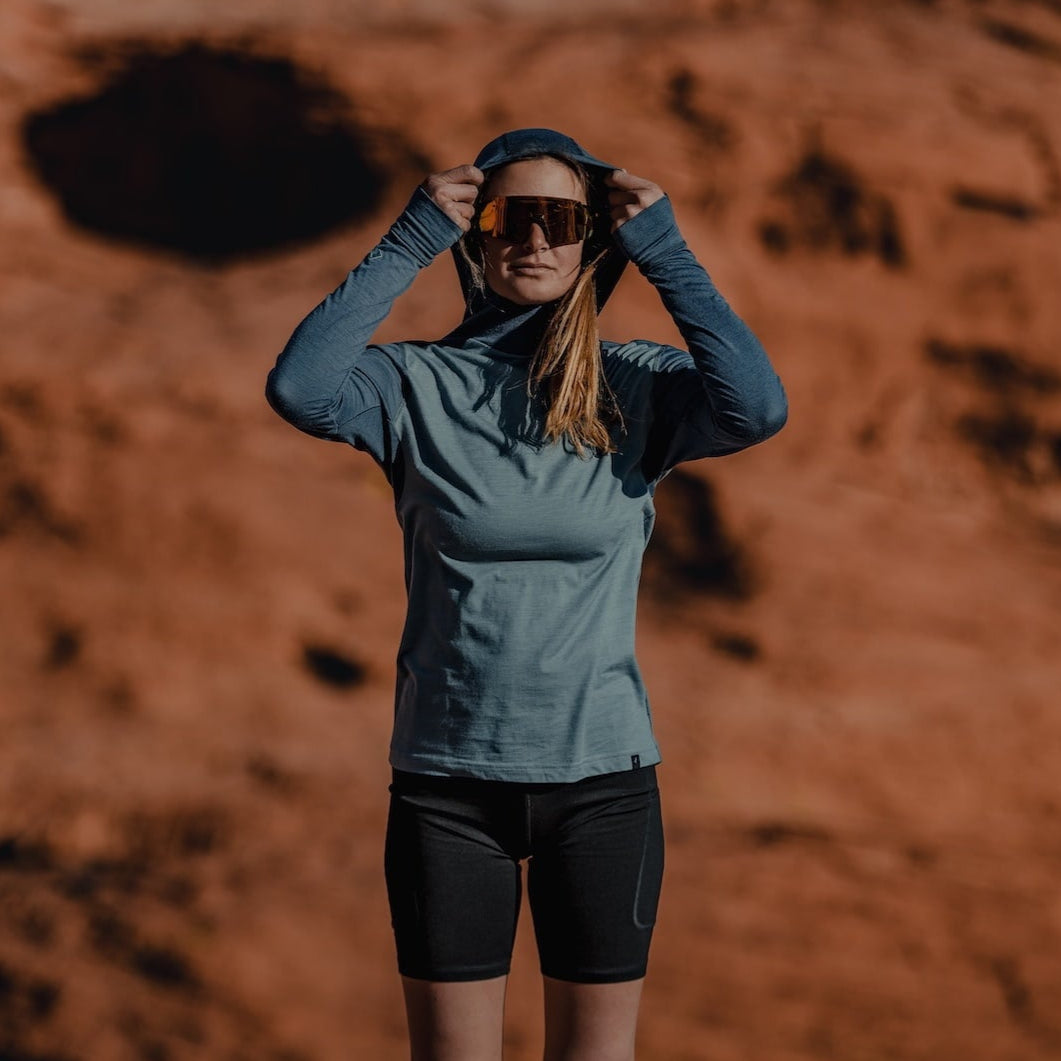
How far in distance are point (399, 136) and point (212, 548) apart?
1633mm

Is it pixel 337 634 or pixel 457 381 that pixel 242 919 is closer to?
pixel 337 634

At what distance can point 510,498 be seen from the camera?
1.58 m

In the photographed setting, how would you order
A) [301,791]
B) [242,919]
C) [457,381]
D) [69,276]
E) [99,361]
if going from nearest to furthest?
[457,381], [242,919], [301,791], [99,361], [69,276]

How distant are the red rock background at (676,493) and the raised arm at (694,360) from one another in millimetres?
2830

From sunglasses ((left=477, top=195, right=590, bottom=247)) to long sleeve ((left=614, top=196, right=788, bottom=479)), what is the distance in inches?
2.7

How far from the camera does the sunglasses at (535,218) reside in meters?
1.64

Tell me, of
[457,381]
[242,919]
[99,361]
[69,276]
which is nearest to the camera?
[457,381]

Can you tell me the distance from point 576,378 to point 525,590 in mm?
252

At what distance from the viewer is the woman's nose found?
5.41 feet

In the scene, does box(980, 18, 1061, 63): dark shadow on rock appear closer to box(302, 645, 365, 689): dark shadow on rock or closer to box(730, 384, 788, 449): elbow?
box(302, 645, 365, 689): dark shadow on rock

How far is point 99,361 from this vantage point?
4.90 m

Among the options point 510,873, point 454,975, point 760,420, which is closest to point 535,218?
point 760,420

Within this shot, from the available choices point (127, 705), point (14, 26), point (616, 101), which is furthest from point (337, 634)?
point (14, 26)

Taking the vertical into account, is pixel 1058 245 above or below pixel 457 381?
below
